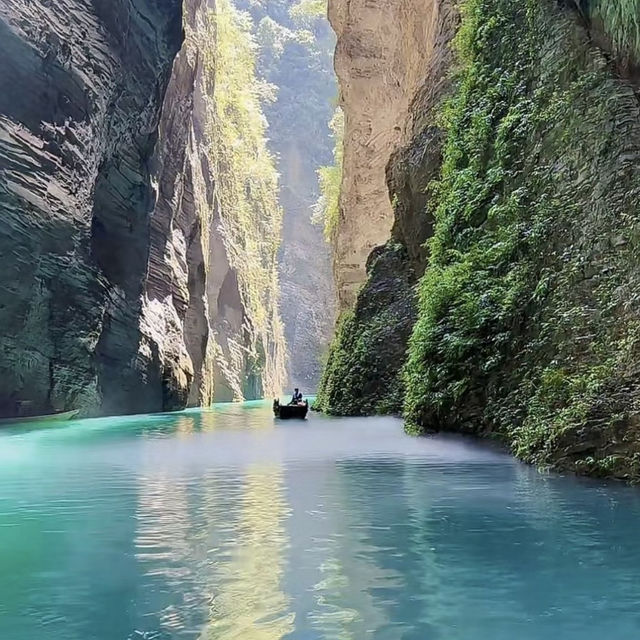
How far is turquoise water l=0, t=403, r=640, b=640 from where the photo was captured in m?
3.62

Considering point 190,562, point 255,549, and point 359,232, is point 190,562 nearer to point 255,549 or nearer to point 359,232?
point 255,549

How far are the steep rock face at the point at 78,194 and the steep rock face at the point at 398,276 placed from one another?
7628 mm

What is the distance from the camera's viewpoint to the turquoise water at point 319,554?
142 inches

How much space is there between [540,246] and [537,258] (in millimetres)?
157

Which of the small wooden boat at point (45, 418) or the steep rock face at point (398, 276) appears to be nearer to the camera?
the steep rock face at point (398, 276)

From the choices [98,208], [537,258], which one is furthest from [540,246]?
[98,208]

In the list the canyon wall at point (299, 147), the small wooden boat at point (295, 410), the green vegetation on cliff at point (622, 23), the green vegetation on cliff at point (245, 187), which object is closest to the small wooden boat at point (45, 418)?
the small wooden boat at point (295, 410)

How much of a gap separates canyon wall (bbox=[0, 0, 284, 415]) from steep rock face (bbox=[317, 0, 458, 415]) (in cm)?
766

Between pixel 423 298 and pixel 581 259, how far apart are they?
4717mm

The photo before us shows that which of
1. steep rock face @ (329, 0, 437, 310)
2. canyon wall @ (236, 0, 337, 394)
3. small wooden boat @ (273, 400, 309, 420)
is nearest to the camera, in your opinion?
small wooden boat @ (273, 400, 309, 420)

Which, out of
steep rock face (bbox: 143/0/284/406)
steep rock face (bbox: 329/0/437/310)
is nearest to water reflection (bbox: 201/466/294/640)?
steep rock face (bbox: 143/0/284/406)

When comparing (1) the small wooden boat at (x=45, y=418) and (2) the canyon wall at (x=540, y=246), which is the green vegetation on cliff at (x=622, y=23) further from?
(1) the small wooden boat at (x=45, y=418)

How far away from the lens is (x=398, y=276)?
827 inches

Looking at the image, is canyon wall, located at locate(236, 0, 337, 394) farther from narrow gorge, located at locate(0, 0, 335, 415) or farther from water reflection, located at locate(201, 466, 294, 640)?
water reflection, located at locate(201, 466, 294, 640)
